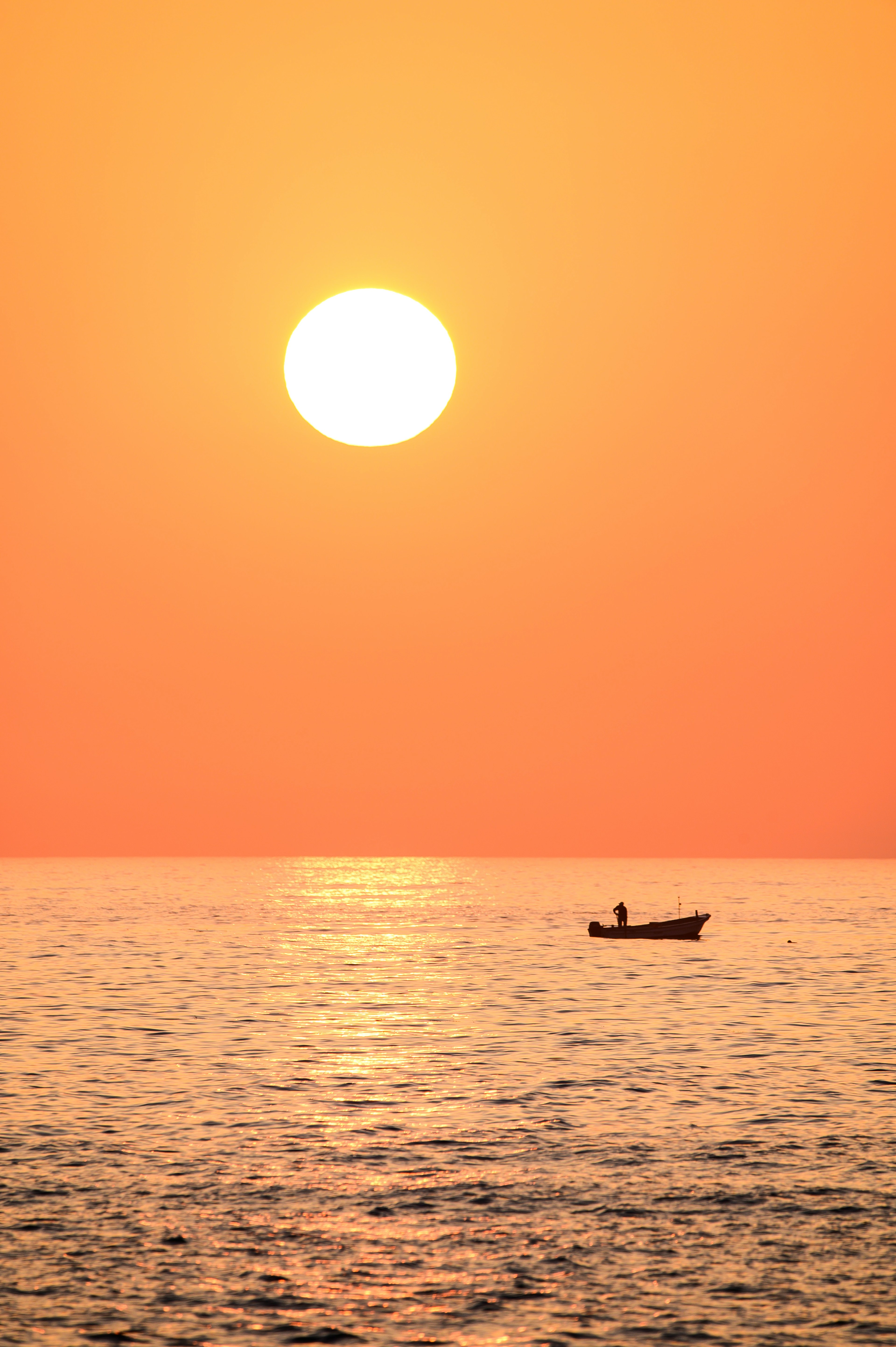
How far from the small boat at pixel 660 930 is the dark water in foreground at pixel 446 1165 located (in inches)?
1128

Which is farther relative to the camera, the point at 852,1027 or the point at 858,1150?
the point at 852,1027

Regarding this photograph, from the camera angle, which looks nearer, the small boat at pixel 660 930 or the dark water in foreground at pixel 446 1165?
the dark water in foreground at pixel 446 1165

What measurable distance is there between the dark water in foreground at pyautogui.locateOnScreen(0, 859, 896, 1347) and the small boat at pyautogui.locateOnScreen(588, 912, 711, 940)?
28647 millimetres

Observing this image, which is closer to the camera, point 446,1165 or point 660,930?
point 446,1165

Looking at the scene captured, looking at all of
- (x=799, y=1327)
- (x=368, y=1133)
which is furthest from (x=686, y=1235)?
(x=368, y=1133)

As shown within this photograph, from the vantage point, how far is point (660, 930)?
89438 millimetres

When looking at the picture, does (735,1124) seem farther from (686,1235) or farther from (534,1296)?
(534,1296)

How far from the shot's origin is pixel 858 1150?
86.3 ft

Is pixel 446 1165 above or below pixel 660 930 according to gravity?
below

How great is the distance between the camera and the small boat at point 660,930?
89.0 m

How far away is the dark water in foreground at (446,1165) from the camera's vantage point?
17250 mm

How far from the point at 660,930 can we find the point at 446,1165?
219ft

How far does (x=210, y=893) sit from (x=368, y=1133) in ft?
575

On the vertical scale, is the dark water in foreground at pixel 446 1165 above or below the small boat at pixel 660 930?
below
